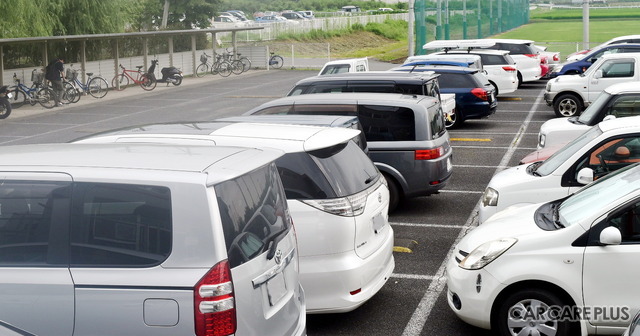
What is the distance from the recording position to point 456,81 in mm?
21484

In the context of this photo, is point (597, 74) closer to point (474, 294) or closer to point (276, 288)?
point (474, 294)

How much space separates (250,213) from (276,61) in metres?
42.7

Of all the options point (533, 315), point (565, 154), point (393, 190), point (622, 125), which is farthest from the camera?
point (393, 190)

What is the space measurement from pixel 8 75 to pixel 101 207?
28.2 metres

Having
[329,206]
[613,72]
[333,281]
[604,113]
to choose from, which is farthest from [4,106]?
[333,281]

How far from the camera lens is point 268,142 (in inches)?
289

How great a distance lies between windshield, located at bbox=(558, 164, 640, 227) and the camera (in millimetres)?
6695

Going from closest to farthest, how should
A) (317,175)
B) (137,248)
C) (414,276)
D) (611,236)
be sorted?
(137,248)
(611,236)
(317,175)
(414,276)

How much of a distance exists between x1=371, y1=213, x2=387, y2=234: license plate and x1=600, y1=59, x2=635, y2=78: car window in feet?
51.4

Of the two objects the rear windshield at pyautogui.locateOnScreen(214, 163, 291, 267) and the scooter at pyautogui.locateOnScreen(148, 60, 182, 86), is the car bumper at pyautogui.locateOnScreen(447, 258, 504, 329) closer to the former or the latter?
the rear windshield at pyautogui.locateOnScreen(214, 163, 291, 267)

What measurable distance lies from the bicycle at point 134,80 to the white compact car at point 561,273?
31371 mm

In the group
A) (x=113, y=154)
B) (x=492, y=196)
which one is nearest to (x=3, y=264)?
(x=113, y=154)

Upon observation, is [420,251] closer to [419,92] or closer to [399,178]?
[399,178]

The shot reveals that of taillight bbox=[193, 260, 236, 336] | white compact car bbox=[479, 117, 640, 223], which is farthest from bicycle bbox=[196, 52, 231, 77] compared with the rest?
taillight bbox=[193, 260, 236, 336]
